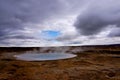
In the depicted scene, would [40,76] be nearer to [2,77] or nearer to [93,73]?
[2,77]

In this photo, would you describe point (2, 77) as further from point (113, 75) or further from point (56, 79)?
point (113, 75)

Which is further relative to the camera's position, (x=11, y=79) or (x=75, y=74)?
(x=75, y=74)

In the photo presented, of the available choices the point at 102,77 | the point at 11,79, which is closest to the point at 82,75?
the point at 102,77

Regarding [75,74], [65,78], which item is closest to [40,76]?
[65,78]

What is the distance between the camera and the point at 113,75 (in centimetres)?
1191

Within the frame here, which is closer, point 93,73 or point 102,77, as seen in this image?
point 102,77

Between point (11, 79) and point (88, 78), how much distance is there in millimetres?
5179

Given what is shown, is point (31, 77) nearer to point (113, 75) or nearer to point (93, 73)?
point (93, 73)

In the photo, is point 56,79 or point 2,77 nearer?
point 56,79

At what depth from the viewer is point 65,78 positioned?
11000 millimetres

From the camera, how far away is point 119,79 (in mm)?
10766

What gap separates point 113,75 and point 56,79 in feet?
14.0

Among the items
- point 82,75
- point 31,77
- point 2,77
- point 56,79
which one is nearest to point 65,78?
point 56,79

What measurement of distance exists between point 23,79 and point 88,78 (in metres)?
4.35
